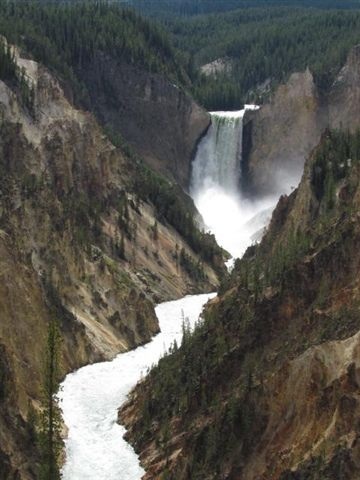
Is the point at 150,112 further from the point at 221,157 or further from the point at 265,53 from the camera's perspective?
the point at 265,53

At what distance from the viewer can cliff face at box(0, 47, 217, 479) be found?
44719 mm

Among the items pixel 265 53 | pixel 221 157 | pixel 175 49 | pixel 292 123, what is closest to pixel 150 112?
pixel 221 157

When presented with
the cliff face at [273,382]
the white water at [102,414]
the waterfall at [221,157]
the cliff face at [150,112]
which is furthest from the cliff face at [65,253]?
the waterfall at [221,157]

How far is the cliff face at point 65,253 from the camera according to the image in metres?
44.7

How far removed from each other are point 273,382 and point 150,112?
3771 inches

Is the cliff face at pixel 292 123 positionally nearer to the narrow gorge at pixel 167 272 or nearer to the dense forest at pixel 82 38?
the narrow gorge at pixel 167 272

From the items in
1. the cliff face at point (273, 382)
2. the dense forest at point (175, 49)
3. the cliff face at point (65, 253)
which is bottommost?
the cliff face at point (273, 382)

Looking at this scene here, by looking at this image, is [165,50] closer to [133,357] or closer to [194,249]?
[194,249]

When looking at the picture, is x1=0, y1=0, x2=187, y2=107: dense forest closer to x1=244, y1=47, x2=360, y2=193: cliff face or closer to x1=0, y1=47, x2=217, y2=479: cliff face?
x1=244, y1=47, x2=360, y2=193: cliff face

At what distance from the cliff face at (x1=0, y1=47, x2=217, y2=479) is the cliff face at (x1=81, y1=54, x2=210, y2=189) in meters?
31.7

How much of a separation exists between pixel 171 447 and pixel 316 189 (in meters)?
32.6

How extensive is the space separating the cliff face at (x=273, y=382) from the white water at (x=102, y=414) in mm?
819

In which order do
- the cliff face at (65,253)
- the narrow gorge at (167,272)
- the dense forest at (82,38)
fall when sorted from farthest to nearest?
the dense forest at (82,38) → the cliff face at (65,253) → the narrow gorge at (167,272)

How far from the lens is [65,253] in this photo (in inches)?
2355
